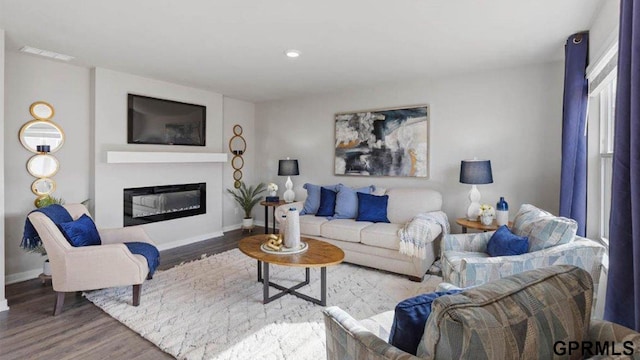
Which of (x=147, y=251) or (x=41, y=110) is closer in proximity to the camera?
(x=147, y=251)

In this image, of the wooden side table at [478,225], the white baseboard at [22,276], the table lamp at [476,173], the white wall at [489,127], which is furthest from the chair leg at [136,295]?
the table lamp at [476,173]

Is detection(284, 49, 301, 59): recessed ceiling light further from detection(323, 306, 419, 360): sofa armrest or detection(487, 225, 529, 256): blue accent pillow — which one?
detection(323, 306, 419, 360): sofa armrest

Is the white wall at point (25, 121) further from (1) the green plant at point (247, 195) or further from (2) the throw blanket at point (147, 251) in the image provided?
(1) the green plant at point (247, 195)

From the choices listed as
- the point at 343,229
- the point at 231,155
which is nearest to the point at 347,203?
the point at 343,229

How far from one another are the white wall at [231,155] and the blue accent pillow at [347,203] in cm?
226

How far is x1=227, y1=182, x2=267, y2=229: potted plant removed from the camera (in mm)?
5664

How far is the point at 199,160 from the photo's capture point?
4.88 meters

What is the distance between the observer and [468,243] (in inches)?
116

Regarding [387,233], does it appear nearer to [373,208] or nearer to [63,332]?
[373,208]

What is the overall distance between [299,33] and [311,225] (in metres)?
2.34

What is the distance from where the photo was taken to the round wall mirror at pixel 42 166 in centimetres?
350

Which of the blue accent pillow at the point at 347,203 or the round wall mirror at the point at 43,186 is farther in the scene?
the blue accent pillow at the point at 347,203

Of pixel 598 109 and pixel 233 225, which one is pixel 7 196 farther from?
pixel 598 109

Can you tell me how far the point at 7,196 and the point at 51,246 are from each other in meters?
1.37
